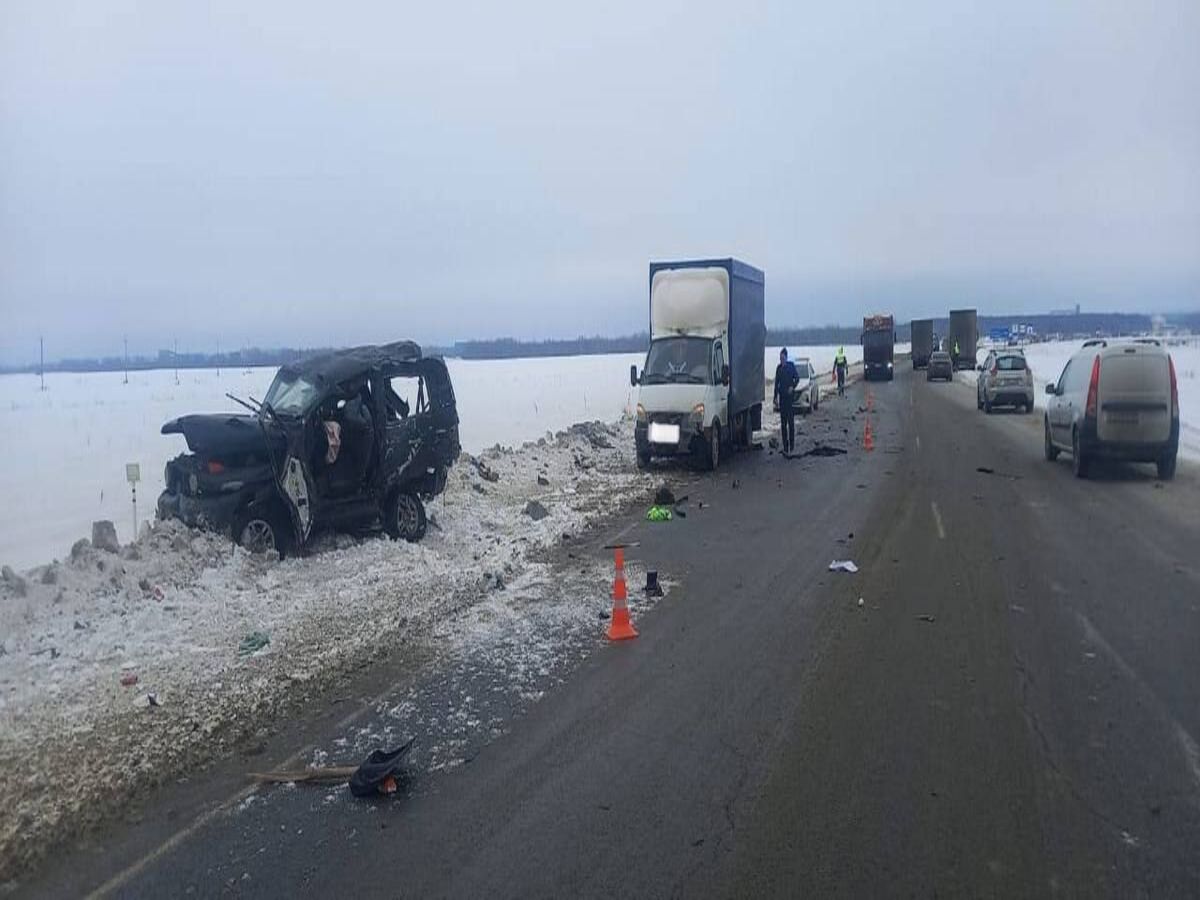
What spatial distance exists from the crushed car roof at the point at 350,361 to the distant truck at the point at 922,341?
69996mm

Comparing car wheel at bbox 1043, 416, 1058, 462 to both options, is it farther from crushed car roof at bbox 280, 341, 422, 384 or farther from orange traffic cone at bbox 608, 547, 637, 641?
orange traffic cone at bbox 608, 547, 637, 641

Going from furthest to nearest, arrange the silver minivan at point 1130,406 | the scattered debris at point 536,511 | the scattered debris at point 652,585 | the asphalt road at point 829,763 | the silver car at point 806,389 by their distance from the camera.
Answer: the silver car at point 806,389 < the silver minivan at point 1130,406 < the scattered debris at point 536,511 < the scattered debris at point 652,585 < the asphalt road at point 829,763

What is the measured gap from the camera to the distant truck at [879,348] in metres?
62.0

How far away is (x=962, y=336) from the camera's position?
7150cm

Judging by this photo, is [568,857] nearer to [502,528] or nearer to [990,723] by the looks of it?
[990,723]

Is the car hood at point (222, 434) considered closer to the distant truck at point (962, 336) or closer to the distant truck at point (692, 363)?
the distant truck at point (692, 363)

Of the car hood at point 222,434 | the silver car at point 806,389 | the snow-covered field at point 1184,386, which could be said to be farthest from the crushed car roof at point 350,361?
the silver car at point 806,389

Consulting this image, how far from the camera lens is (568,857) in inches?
176

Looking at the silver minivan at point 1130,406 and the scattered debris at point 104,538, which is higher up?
the silver minivan at point 1130,406

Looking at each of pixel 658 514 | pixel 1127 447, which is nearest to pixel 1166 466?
pixel 1127 447

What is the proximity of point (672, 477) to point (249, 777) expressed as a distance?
553 inches

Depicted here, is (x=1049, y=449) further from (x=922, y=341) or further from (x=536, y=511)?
(x=922, y=341)

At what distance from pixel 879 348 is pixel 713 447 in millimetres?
45315

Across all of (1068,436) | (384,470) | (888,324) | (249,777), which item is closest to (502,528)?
(384,470)
